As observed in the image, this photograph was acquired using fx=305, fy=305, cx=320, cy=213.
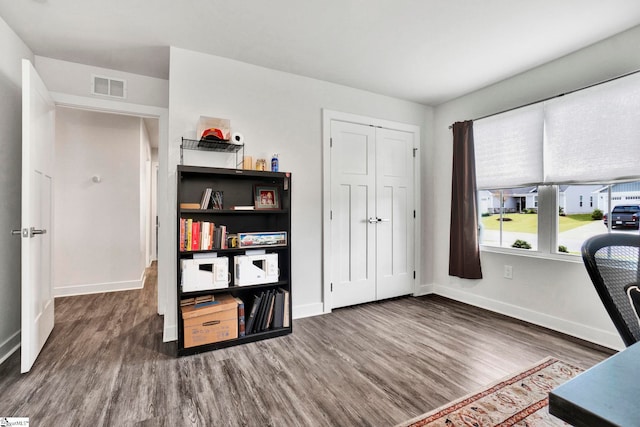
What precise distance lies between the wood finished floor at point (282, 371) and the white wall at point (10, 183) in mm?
318

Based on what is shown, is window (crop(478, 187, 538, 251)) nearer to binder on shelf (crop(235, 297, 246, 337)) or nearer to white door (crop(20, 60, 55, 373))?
binder on shelf (crop(235, 297, 246, 337))

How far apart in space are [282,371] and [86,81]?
10.5 feet

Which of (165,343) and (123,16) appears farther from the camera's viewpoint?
(165,343)

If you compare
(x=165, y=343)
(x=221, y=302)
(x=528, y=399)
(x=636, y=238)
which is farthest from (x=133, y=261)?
(x=636, y=238)

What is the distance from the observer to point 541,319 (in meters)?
2.96

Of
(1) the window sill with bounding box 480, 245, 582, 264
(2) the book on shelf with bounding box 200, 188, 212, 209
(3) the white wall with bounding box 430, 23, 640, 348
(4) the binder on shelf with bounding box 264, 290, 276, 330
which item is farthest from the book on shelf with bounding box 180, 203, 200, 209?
(1) the window sill with bounding box 480, 245, 582, 264

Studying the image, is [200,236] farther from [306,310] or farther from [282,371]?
[306,310]

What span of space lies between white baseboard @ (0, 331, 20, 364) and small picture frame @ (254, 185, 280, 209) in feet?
7.01

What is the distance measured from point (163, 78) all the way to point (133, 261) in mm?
2641

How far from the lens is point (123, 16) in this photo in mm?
2256

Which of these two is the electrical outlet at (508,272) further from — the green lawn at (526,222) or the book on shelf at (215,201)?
the book on shelf at (215,201)

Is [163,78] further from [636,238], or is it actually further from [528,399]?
[528,399]

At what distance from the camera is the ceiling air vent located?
117 inches

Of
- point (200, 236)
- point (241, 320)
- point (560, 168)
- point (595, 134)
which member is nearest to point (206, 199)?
point (200, 236)
